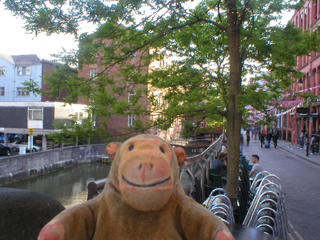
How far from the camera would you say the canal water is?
55.2 feet

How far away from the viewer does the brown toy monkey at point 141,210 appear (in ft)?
4.79

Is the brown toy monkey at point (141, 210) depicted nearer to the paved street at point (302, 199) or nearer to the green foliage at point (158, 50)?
the green foliage at point (158, 50)

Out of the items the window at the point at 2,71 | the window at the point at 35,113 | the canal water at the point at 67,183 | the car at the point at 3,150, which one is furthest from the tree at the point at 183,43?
the window at the point at 2,71

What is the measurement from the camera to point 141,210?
4.88 ft

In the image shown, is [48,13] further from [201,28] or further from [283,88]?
[283,88]

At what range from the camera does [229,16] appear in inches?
231

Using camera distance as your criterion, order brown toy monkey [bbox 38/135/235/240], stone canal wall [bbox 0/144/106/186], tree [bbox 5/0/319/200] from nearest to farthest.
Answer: brown toy monkey [bbox 38/135/235/240]
tree [bbox 5/0/319/200]
stone canal wall [bbox 0/144/106/186]

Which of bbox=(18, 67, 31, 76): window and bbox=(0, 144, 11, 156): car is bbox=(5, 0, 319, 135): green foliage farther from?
bbox=(18, 67, 31, 76): window

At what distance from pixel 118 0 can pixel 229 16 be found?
2.27m

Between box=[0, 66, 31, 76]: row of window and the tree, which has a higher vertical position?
box=[0, 66, 31, 76]: row of window

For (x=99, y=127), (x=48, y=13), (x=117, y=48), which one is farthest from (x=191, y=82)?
(x=48, y=13)

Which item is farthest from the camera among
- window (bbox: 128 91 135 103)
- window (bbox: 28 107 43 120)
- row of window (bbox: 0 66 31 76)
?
row of window (bbox: 0 66 31 76)

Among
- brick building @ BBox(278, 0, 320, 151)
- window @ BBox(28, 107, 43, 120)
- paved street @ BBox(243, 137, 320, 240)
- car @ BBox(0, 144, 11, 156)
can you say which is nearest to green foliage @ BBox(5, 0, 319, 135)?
paved street @ BBox(243, 137, 320, 240)

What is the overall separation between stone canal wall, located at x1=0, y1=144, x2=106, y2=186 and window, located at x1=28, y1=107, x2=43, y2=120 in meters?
8.13
